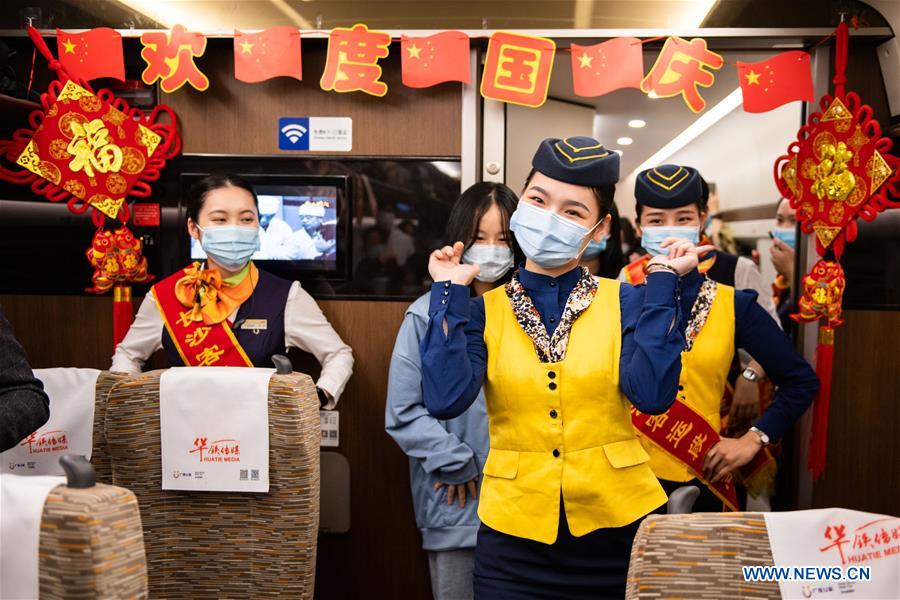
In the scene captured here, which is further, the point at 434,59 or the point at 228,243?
the point at 434,59

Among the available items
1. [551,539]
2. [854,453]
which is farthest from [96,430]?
[854,453]

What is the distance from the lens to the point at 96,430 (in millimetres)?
1984

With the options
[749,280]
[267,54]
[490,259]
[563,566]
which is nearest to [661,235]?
[490,259]

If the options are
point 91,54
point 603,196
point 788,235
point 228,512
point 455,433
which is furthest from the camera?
point 788,235

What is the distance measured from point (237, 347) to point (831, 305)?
218cm

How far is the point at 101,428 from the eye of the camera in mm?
1988

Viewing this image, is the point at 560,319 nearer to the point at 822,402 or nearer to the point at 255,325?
the point at 255,325

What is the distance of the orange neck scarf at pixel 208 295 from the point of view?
274cm

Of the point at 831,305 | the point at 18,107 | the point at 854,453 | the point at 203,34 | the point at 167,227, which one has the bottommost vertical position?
the point at 854,453

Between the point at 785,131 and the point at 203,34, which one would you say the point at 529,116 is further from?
the point at 203,34

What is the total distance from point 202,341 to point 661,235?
1.65m

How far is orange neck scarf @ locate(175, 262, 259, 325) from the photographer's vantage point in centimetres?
274

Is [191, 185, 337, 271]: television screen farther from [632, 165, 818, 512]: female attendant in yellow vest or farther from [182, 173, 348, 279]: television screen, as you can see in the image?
[632, 165, 818, 512]: female attendant in yellow vest

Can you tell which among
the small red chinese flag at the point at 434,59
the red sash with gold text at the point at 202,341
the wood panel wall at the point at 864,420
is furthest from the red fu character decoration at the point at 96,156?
the wood panel wall at the point at 864,420
